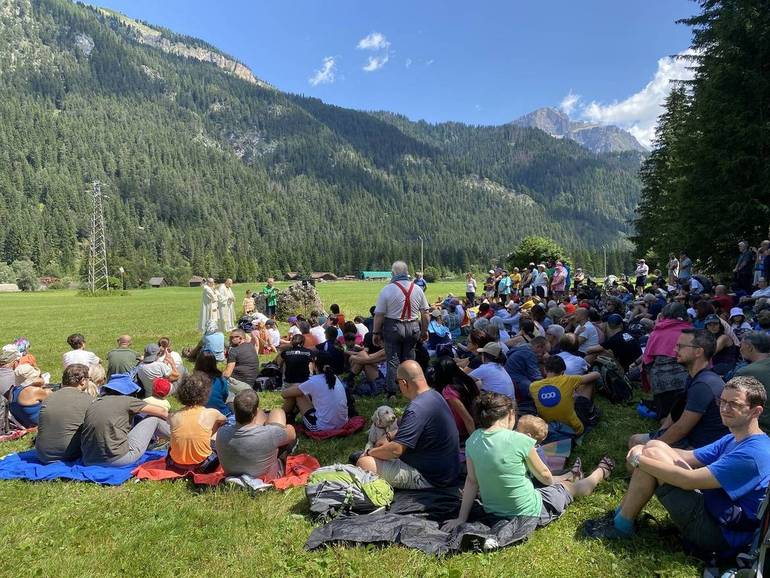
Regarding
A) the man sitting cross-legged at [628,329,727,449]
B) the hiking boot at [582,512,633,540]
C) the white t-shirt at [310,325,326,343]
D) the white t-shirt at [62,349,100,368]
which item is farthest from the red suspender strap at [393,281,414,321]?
the white t-shirt at [62,349,100,368]

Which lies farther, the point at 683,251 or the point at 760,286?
the point at 683,251

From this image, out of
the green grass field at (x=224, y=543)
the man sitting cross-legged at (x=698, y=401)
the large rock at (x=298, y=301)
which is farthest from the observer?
the large rock at (x=298, y=301)

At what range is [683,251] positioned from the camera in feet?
64.0

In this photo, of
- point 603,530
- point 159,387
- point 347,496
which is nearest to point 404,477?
point 347,496

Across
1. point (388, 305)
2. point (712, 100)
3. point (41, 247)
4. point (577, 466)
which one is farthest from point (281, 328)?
point (41, 247)

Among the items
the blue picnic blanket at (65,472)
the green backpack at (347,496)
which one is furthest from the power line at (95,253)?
the green backpack at (347,496)

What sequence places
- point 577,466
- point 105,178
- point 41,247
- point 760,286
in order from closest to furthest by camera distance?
point 577,466
point 760,286
point 41,247
point 105,178

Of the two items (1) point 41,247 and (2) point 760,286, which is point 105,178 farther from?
(2) point 760,286

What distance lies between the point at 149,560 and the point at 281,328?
609 inches

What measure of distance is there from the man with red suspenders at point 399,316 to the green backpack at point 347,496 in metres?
3.62

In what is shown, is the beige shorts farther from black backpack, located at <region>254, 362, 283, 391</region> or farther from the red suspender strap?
black backpack, located at <region>254, 362, 283, 391</region>

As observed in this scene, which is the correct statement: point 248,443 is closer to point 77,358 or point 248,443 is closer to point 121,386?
point 121,386

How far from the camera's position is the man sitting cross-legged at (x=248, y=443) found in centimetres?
531

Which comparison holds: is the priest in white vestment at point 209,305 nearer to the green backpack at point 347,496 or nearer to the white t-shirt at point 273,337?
the white t-shirt at point 273,337
